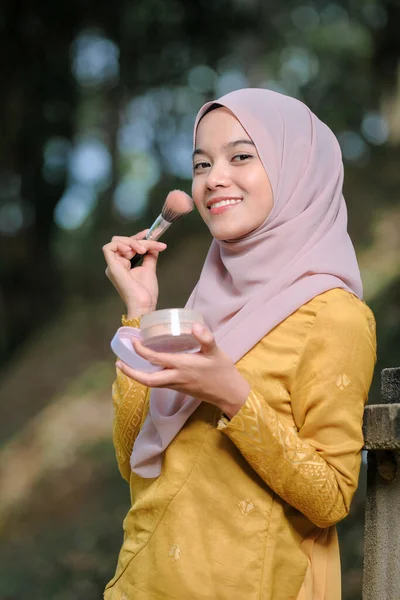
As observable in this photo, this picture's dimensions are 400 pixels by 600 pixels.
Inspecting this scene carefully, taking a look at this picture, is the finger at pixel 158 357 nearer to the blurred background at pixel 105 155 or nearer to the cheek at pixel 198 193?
the cheek at pixel 198 193

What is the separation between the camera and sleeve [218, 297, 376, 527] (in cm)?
89

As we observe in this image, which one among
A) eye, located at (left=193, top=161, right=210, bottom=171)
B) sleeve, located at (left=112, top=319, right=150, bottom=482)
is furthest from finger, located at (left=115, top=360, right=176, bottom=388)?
eye, located at (left=193, top=161, right=210, bottom=171)

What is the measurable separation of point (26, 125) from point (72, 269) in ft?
3.22

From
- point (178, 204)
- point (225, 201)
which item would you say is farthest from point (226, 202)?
point (178, 204)

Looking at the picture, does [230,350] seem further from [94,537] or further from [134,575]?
[94,537]

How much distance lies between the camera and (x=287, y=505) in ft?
3.13

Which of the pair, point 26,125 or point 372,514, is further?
point 26,125

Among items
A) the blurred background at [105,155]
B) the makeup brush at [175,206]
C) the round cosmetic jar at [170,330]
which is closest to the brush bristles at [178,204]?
the makeup brush at [175,206]

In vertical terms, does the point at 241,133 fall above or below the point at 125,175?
above

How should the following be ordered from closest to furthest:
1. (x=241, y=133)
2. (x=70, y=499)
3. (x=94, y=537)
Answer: (x=241, y=133)
(x=94, y=537)
(x=70, y=499)

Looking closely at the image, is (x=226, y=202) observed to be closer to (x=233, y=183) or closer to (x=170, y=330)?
(x=233, y=183)

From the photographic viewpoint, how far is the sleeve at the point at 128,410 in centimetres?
109

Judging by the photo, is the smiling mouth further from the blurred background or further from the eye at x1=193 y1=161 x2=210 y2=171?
the blurred background

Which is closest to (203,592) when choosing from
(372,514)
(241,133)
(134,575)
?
(134,575)
